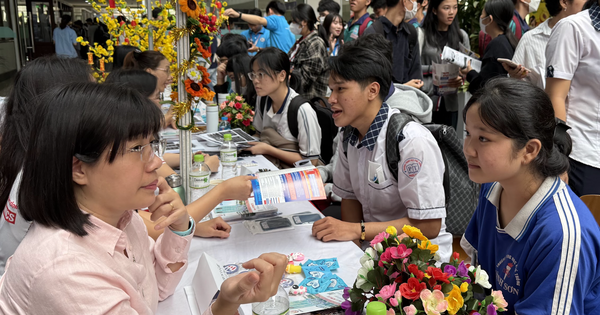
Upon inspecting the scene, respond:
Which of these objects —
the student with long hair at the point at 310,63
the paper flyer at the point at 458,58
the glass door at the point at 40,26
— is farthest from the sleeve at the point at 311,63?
the glass door at the point at 40,26

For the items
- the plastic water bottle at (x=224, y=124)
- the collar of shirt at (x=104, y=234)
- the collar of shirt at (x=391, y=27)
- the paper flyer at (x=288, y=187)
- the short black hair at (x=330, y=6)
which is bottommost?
the plastic water bottle at (x=224, y=124)

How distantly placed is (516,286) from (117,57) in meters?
3.75

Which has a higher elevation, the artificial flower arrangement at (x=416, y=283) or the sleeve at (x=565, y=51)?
the sleeve at (x=565, y=51)

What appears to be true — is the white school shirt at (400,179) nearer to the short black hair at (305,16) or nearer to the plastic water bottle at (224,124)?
the plastic water bottle at (224,124)

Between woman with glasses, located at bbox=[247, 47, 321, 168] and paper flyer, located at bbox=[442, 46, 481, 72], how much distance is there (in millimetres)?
1143

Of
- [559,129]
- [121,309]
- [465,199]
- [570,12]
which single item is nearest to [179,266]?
[121,309]

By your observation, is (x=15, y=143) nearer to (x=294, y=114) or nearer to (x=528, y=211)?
(x=528, y=211)

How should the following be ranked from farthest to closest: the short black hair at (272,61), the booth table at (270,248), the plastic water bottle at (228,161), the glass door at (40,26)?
the glass door at (40,26), the short black hair at (272,61), the plastic water bottle at (228,161), the booth table at (270,248)

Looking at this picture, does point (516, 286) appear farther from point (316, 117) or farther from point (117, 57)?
point (117, 57)

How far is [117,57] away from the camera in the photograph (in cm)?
406

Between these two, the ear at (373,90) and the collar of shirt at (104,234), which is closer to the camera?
the collar of shirt at (104,234)

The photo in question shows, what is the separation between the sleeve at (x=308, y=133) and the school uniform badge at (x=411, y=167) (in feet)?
4.33

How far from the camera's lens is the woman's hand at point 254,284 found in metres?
0.99

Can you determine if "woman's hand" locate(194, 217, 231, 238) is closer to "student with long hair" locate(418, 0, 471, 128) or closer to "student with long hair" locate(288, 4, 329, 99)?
"student with long hair" locate(418, 0, 471, 128)
